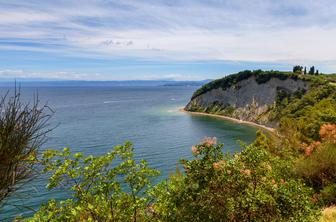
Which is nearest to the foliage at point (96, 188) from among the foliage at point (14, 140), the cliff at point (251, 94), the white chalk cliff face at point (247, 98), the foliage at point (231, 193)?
the foliage at point (231, 193)

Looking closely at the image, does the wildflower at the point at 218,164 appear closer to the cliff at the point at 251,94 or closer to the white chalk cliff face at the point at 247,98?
the cliff at the point at 251,94

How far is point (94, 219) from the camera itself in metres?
10.4

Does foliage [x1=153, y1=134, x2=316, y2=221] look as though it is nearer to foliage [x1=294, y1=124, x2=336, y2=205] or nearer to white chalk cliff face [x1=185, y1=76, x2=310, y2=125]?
foliage [x1=294, y1=124, x2=336, y2=205]

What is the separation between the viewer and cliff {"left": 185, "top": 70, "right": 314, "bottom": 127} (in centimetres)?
10438

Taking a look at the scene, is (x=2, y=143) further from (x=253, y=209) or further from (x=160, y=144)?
(x=160, y=144)

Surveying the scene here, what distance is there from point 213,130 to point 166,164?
3966 centimetres

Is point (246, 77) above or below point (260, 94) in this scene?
above

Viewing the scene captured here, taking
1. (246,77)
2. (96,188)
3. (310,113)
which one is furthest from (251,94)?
(96,188)

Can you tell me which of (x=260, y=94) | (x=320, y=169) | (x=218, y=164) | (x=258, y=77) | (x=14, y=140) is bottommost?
(x=320, y=169)

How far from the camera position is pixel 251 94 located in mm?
117250

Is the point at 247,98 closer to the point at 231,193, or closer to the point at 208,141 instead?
the point at 231,193

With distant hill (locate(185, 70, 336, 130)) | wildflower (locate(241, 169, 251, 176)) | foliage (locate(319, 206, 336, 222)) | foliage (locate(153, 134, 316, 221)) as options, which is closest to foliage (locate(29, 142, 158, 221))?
foliage (locate(153, 134, 316, 221))

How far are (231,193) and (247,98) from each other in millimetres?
111342

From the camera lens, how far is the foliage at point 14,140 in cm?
600
